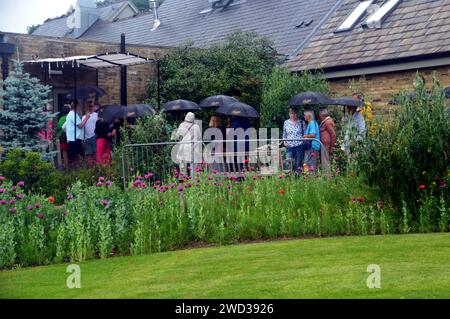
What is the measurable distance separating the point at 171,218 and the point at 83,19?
35.4 m

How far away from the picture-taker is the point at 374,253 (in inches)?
343

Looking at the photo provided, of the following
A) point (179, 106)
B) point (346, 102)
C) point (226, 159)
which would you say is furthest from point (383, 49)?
point (226, 159)

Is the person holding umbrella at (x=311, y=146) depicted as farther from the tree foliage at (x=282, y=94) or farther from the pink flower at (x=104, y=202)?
the pink flower at (x=104, y=202)

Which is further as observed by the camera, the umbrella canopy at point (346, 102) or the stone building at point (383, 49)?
the stone building at point (383, 49)

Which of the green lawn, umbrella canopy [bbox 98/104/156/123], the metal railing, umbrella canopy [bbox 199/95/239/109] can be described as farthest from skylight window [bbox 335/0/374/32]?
the green lawn

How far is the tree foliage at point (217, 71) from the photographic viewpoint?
72.6 feet

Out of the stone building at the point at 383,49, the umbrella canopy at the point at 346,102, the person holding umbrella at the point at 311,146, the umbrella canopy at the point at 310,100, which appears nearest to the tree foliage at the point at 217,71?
the stone building at the point at 383,49

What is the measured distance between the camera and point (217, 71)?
22844 mm

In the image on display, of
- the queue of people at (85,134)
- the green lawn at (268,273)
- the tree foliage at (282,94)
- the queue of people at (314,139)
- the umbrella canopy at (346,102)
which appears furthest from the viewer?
the tree foliage at (282,94)

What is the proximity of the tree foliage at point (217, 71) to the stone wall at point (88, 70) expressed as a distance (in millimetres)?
425

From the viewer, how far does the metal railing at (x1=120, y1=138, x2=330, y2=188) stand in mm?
13492

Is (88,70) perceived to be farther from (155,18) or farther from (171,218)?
(155,18)

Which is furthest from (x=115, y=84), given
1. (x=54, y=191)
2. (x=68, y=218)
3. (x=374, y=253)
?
(x=374, y=253)
